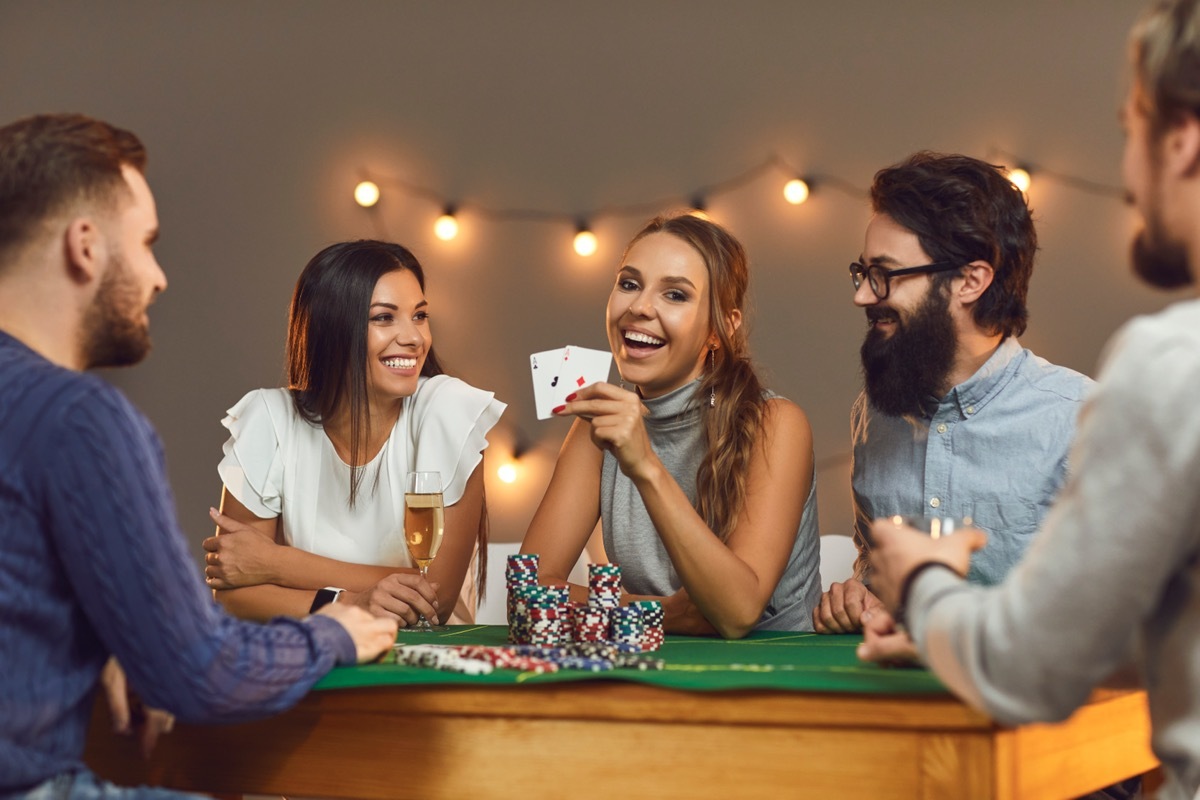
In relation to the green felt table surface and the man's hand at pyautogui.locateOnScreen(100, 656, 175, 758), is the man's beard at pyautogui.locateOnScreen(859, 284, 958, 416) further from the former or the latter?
the man's hand at pyautogui.locateOnScreen(100, 656, 175, 758)

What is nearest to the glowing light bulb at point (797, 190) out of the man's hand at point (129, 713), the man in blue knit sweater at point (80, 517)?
the man in blue knit sweater at point (80, 517)

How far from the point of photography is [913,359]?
8.83 ft

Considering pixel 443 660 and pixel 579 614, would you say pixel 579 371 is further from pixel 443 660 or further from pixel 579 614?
pixel 443 660

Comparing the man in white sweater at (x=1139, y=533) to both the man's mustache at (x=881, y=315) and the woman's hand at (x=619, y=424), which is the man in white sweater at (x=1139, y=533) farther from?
the man's mustache at (x=881, y=315)

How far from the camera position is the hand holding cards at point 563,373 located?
7.34 feet

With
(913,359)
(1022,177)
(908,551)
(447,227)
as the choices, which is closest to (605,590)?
(908,551)

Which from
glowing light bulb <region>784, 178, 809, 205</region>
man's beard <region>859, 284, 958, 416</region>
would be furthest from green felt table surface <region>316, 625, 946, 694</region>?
glowing light bulb <region>784, 178, 809, 205</region>

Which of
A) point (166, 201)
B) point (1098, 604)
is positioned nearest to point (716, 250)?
point (1098, 604)

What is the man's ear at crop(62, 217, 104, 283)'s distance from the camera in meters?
1.47

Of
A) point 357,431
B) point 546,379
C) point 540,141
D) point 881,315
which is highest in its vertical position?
point 540,141

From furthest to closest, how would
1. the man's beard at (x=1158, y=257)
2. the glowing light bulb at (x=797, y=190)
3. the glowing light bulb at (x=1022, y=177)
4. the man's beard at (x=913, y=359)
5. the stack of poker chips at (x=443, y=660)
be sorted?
the glowing light bulb at (x=797, y=190)
the glowing light bulb at (x=1022, y=177)
the man's beard at (x=913, y=359)
the stack of poker chips at (x=443, y=660)
the man's beard at (x=1158, y=257)

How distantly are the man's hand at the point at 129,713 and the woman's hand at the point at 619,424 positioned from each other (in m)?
0.85

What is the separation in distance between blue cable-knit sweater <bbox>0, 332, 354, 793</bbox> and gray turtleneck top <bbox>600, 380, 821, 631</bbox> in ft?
4.31

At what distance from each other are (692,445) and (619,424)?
21.4 inches
